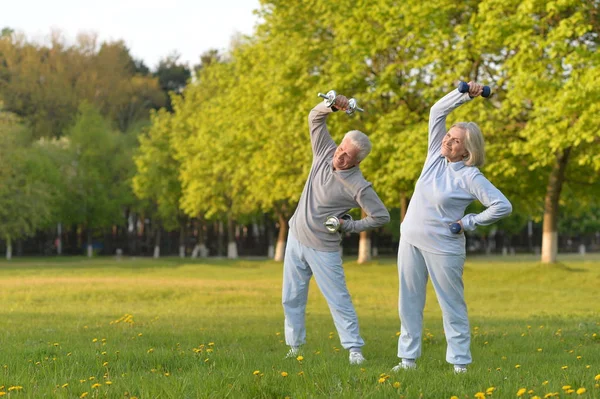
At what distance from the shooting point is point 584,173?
33812 millimetres

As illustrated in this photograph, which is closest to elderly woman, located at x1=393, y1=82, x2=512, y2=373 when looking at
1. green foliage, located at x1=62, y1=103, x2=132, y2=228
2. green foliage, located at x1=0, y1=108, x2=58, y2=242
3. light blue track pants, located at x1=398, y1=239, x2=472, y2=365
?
light blue track pants, located at x1=398, y1=239, x2=472, y2=365

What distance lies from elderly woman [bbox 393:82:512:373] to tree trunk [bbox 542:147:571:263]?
22905 mm

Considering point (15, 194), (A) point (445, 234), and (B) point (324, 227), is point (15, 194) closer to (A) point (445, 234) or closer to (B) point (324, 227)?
(B) point (324, 227)

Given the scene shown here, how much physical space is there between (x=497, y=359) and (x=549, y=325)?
5217mm

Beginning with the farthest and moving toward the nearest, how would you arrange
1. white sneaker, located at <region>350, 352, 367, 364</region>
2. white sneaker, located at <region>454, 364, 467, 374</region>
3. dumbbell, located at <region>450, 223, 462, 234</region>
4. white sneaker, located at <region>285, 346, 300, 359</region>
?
white sneaker, located at <region>285, 346, 300, 359</region>, white sneaker, located at <region>350, 352, 367, 364</region>, dumbbell, located at <region>450, 223, 462, 234</region>, white sneaker, located at <region>454, 364, 467, 374</region>

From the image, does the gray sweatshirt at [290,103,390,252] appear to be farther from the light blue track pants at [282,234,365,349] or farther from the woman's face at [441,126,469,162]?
the woman's face at [441,126,469,162]

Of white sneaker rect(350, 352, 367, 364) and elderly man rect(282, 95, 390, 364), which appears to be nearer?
white sneaker rect(350, 352, 367, 364)

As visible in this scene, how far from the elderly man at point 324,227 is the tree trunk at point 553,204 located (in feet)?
72.7

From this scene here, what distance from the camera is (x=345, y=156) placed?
8398mm

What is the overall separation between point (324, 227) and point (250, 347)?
2243mm

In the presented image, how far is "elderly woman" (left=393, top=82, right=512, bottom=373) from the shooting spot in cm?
743

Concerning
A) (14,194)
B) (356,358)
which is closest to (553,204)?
(356,358)

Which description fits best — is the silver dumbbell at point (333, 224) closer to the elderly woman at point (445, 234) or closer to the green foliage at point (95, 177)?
the elderly woman at point (445, 234)

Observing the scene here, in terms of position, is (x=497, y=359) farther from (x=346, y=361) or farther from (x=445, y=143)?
(x=445, y=143)
